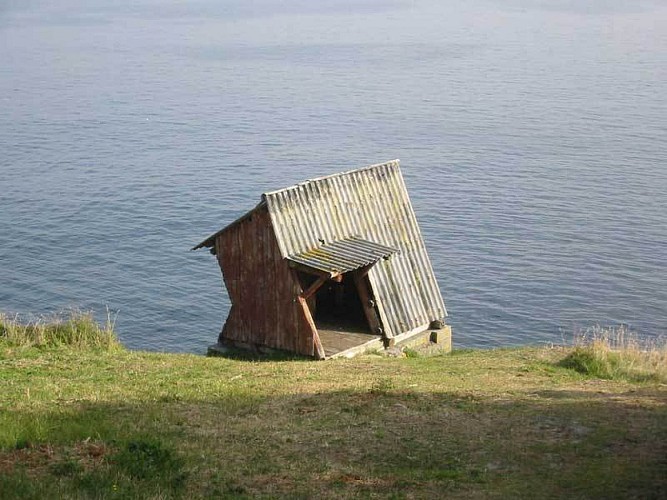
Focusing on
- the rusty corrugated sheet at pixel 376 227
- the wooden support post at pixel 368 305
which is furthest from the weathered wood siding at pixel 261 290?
the wooden support post at pixel 368 305

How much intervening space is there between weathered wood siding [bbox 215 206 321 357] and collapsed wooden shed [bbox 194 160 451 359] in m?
0.02

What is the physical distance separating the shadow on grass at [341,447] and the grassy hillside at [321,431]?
0.10 feet

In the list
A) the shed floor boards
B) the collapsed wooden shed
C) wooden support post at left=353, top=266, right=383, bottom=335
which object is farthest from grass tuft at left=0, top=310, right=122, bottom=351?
wooden support post at left=353, top=266, right=383, bottom=335

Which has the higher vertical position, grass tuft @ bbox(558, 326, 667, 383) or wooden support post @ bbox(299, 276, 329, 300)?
wooden support post @ bbox(299, 276, 329, 300)

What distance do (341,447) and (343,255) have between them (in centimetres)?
1129

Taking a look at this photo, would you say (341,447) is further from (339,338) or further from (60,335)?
(339,338)

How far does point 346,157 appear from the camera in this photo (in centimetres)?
5619

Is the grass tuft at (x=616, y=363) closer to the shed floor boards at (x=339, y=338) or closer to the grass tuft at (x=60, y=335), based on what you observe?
the shed floor boards at (x=339, y=338)

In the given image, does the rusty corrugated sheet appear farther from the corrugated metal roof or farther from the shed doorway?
the shed doorway

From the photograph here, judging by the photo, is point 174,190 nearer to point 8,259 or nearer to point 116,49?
point 8,259

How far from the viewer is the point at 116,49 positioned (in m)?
94.4

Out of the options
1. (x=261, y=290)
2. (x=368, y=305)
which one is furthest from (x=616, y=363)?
(x=261, y=290)

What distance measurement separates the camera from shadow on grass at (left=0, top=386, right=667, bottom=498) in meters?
12.4

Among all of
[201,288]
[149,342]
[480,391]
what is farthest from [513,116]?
[480,391]
